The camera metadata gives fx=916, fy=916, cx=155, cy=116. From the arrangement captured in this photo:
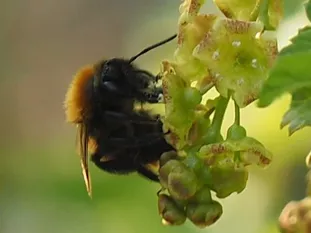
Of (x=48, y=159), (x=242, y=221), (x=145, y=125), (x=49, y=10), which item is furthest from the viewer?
(x=49, y=10)

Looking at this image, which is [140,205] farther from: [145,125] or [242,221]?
[145,125]

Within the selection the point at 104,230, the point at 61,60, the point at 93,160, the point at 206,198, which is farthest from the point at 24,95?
the point at 206,198

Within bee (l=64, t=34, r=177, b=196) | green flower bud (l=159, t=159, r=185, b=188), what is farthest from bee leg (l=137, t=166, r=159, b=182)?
green flower bud (l=159, t=159, r=185, b=188)

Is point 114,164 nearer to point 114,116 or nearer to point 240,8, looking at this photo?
point 114,116

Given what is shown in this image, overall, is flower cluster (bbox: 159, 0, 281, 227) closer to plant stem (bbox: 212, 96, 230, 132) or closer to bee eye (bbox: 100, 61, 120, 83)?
plant stem (bbox: 212, 96, 230, 132)

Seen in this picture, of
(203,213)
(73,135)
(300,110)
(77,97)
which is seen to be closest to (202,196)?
(203,213)

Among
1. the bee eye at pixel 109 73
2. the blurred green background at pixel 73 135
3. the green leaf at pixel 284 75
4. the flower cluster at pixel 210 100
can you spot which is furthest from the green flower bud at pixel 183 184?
the bee eye at pixel 109 73

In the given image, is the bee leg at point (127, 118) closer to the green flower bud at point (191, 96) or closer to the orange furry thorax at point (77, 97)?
the orange furry thorax at point (77, 97)
